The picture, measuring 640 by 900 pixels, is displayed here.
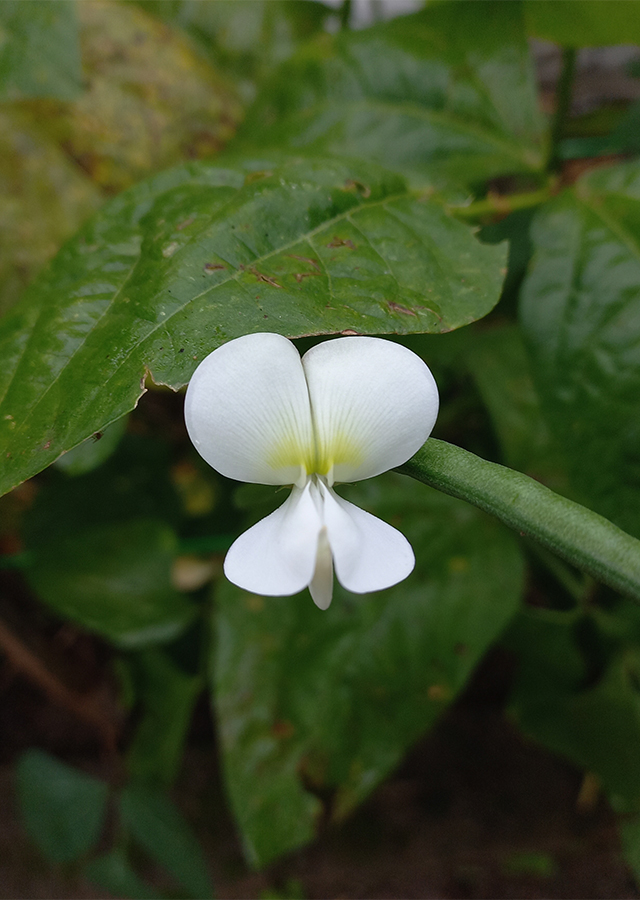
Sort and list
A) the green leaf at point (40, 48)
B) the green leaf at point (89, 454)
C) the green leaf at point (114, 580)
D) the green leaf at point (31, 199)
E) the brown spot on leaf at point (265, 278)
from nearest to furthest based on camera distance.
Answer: the brown spot on leaf at point (265, 278) → the green leaf at point (89, 454) → the green leaf at point (40, 48) → the green leaf at point (31, 199) → the green leaf at point (114, 580)

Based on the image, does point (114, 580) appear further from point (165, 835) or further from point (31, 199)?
point (31, 199)

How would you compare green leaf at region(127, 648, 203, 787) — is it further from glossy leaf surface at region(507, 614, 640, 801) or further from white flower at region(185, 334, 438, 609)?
white flower at region(185, 334, 438, 609)

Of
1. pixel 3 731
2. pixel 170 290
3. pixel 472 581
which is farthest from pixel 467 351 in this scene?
pixel 3 731

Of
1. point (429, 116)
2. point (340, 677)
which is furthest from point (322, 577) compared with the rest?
point (429, 116)

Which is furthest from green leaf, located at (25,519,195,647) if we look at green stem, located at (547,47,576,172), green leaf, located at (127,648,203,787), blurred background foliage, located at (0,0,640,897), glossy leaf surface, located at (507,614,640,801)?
green stem, located at (547,47,576,172)

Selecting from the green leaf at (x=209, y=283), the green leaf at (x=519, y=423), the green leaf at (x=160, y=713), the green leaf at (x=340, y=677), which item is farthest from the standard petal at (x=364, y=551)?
the green leaf at (x=160, y=713)

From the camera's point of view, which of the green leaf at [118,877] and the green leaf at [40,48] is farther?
the green leaf at [118,877]

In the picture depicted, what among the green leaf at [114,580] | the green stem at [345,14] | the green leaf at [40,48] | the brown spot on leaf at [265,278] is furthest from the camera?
the green stem at [345,14]

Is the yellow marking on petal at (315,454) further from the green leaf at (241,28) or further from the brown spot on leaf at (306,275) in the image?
the green leaf at (241,28)
